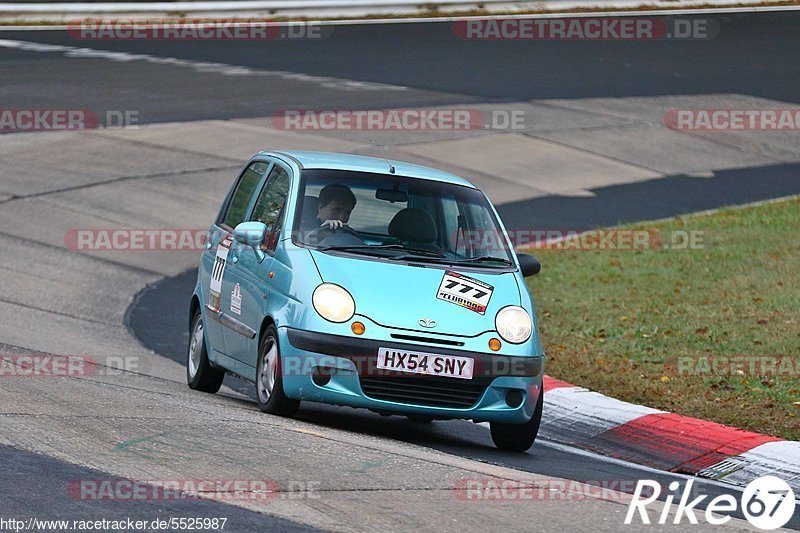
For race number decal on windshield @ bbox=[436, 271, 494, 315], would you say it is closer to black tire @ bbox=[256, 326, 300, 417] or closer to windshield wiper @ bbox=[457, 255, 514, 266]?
windshield wiper @ bbox=[457, 255, 514, 266]

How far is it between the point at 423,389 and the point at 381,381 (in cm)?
25

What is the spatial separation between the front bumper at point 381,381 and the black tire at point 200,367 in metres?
1.84

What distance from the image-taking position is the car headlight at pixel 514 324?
327 inches

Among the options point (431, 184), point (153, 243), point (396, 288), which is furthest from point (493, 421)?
point (153, 243)

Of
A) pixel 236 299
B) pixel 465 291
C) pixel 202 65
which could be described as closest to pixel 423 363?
pixel 465 291

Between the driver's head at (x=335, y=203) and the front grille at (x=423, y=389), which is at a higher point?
the driver's head at (x=335, y=203)

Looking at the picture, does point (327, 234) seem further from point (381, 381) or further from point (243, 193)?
point (243, 193)

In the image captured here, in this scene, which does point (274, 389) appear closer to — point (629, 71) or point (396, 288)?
point (396, 288)

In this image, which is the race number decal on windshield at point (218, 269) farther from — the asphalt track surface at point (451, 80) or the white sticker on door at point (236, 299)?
the asphalt track surface at point (451, 80)

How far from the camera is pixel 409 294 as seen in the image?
8.23m

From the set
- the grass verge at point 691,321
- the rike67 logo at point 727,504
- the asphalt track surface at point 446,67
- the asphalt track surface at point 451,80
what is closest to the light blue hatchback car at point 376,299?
the rike67 logo at point 727,504

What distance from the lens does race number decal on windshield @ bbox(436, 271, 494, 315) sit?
27.2ft

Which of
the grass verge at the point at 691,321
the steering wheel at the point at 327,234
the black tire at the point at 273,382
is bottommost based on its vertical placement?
the grass verge at the point at 691,321

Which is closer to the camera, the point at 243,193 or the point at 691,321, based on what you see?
the point at 243,193
